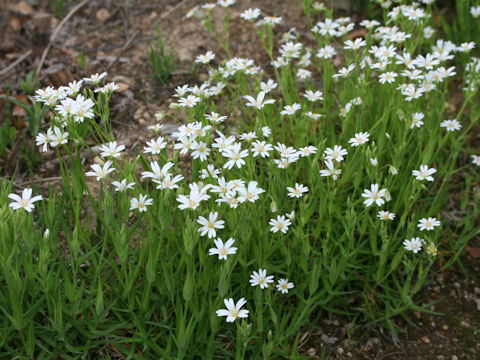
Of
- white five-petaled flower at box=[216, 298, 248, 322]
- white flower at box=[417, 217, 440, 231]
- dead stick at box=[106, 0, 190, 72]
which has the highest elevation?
dead stick at box=[106, 0, 190, 72]

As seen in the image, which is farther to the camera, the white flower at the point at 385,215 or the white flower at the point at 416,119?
the white flower at the point at 416,119

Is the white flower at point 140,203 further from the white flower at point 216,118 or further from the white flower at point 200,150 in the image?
the white flower at point 216,118

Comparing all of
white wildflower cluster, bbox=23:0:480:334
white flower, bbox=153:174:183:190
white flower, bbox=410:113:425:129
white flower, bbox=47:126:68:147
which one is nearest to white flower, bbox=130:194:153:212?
white wildflower cluster, bbox=23:0:480:334

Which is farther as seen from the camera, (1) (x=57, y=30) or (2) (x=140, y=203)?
(1) (x=57, y=30)

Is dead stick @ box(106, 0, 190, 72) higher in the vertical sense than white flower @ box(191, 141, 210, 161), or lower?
lower

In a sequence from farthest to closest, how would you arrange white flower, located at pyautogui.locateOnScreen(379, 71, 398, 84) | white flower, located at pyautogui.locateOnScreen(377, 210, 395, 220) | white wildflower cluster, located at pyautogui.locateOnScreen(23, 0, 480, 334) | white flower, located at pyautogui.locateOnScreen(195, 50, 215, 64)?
white flower, located at pyautogui.locateOnScreen(195, 50, 215, 64)
white flower, located at pyautogui.locateOnScreen(379, 71, 398, 84)
white flower, located at pyautogui.locateOnScreen(377, 210, 395, 220)
white wildflower cluster, located at pyautogui.locateOnScreen(23, 0, 480, 334)

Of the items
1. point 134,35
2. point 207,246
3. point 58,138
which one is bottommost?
point 207,246

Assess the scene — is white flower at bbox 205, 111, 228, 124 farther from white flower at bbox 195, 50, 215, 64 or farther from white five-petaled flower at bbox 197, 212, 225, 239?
white flower at bbox 195, 50, 215, 64

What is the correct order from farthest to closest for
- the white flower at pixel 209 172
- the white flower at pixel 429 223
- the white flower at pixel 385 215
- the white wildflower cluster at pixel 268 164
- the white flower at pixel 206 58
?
the white flower at pixel 206 58 → the white flower at pixel 429 223 → the white flower at pixel 385 215 → the white flower at pixel 209 172 → the white wildflower cluster at pixel 268 164

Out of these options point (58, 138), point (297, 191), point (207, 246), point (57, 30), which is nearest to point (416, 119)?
point (297, 191)

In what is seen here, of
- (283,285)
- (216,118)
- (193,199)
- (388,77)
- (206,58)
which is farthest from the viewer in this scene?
(206,58)

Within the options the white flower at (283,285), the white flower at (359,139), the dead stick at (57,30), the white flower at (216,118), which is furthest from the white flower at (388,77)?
the dead stick at (57,30)

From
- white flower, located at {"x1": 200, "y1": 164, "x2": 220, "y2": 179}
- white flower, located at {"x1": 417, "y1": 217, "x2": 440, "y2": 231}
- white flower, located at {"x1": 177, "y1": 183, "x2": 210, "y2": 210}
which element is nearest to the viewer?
white flower, located at {"x1": 177, "y1": 183, "x2": 210, "y2": 210}

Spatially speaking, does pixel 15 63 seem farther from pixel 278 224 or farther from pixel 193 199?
pixel 278 224
